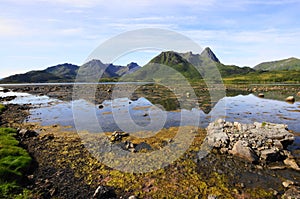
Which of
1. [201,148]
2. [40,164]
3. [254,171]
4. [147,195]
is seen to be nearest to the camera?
[147,195]

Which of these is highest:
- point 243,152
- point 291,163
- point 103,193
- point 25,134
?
point 25,134

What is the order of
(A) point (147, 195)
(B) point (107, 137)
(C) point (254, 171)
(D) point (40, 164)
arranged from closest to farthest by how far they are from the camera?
(A) point (147, 195) < (C) point (254, 171) < (D) point (40, 164) < (B) point (107, 137)

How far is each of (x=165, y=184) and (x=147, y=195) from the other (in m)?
1.70

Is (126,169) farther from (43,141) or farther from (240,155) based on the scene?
(43,141)

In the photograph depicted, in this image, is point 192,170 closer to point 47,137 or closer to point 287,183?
point 287,183

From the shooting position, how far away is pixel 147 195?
12.5 meters

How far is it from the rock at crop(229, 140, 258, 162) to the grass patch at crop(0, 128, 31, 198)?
17017 millimetres

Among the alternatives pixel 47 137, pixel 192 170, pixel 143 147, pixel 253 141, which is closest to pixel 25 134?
pixel 47 137

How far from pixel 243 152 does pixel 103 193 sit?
12.1 metres

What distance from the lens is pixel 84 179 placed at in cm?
1434

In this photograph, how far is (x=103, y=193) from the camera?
12203 millimetres

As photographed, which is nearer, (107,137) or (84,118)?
(107,137)

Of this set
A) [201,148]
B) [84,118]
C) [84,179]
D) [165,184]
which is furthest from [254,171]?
[84,118]

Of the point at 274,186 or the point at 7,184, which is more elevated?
the point at 7,184
